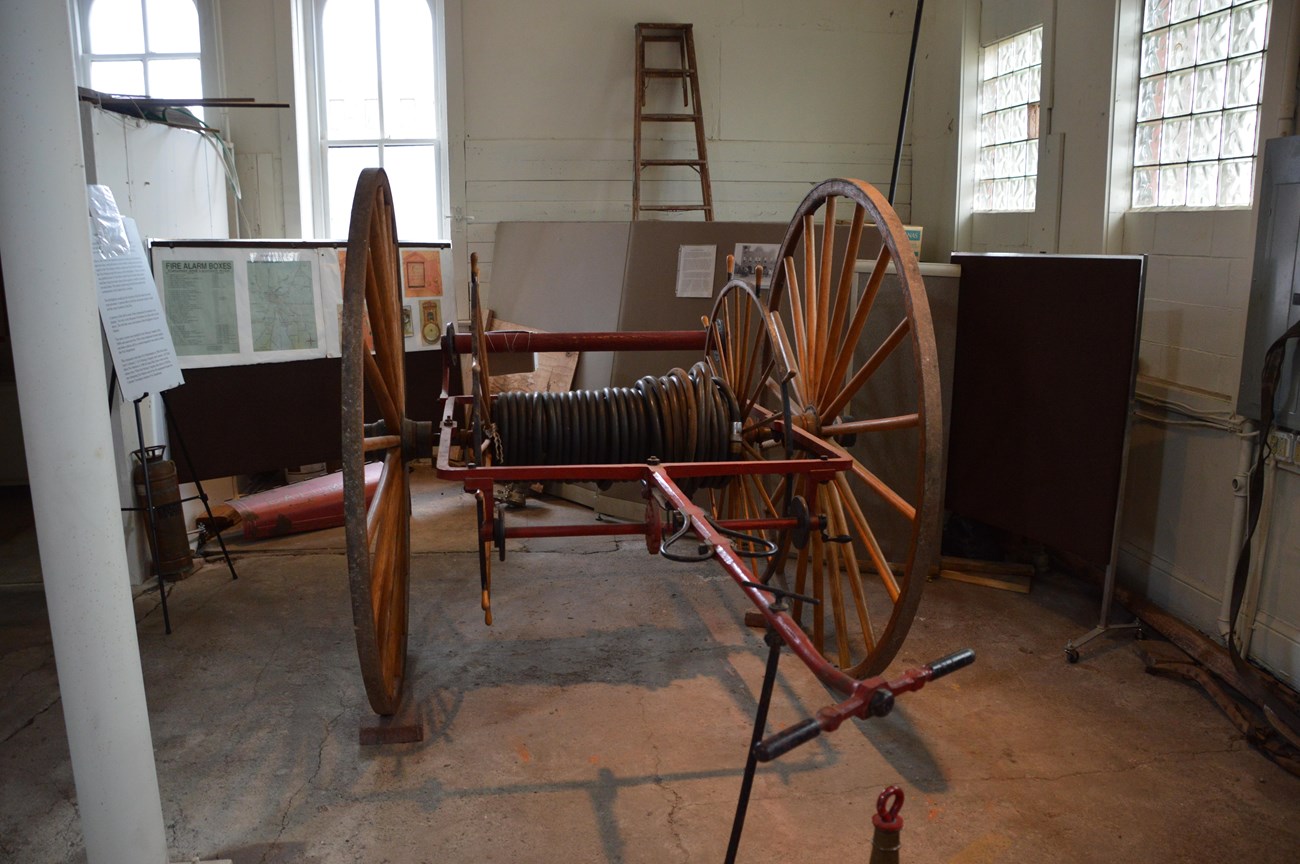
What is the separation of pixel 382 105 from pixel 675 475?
447cm

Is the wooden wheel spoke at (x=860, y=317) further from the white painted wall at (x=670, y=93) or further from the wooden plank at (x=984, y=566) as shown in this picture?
the white painted wall at (x=670, y=93)

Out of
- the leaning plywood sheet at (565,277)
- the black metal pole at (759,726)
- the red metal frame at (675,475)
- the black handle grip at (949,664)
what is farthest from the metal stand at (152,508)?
the black handle grip at (949,664)

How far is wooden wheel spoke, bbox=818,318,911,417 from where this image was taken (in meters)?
2.83

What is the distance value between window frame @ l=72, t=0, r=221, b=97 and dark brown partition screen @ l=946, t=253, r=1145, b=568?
430cm

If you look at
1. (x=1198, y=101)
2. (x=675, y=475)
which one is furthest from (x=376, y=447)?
(x=1198, y=101)

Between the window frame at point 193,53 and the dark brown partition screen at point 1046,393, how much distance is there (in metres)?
4.30

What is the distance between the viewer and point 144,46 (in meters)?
6.11

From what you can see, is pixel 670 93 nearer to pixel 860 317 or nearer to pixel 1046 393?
pixel 1046 393

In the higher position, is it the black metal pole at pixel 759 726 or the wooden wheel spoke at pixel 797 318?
the wooden wheel spoke at pixel 797 318

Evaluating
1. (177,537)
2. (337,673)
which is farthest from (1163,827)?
(177,537)

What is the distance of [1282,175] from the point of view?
301 cm

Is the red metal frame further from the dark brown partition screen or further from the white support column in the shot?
the dark brown partition screen

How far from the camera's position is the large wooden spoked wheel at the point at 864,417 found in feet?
8.20

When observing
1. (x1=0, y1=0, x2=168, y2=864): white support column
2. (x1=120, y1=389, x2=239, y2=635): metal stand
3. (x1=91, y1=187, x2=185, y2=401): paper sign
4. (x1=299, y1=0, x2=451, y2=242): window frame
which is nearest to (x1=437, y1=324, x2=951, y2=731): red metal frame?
(x1=0, y1=0, x2=168, y2=864): white support column
